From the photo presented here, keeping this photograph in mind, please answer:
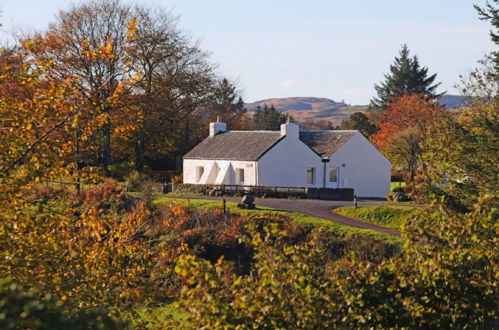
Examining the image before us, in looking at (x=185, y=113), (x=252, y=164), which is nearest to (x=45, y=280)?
(x=252, y=164)

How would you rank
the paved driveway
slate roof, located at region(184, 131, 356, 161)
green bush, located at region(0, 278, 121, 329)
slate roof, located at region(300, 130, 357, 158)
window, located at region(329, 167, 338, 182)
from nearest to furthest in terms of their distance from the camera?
green bush, located at region(0, 278, 121, 329), the paved driveway, slate roof, located at region(184, 131, 356, 161), window, located at region(329, 167, 338, 182), slate roof, located at region(300, 130, 357, 158)

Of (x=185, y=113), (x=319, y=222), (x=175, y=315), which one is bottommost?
(x=175, y=315)

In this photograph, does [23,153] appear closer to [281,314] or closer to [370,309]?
[281,314]

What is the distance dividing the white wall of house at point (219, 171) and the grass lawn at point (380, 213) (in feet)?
39.4

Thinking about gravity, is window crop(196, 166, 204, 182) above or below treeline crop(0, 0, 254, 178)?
below

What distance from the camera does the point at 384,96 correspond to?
317 feet

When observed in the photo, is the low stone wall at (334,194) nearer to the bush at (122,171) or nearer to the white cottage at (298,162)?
the white cottage at (298,162)

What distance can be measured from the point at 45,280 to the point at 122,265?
6.38 ft

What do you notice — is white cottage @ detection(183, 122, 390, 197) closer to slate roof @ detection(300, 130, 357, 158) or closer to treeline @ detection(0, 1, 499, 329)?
slate roof @ detection(300, 130, 357, 158)

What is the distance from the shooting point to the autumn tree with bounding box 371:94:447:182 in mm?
52487

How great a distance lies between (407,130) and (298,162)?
10.5 m

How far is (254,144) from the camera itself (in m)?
50.2

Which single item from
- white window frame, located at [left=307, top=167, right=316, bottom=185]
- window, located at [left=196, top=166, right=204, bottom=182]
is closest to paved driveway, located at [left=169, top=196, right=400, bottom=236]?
white window frame, located at [left=307, top=167, right=316, bottom=185]

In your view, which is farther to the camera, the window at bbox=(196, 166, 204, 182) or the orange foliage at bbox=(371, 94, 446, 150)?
the orange foliage at bbox=(371, 94, 446, 150)
